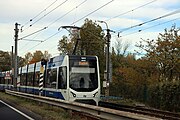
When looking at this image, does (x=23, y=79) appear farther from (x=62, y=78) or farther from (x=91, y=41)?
(x=91, y=41)

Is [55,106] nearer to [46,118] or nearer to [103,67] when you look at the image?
[46,118]

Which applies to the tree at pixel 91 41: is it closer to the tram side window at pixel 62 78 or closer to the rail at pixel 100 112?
the tram side window at pixel 62 78

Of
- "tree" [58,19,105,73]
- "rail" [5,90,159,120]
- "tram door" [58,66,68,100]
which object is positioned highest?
"tree" [58,19,105,73]

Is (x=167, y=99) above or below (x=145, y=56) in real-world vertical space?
below

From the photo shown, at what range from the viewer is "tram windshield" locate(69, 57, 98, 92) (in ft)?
74.0

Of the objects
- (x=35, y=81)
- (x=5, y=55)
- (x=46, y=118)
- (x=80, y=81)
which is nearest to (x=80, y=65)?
(x=80, y=81)

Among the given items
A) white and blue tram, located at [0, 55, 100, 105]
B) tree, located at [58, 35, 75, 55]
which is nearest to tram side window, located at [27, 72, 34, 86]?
white and blue tram, located at [0, 55, 100, 105]

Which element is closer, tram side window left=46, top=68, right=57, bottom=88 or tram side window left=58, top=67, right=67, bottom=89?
tram side window left=58, top=67, right=67, bottom=89

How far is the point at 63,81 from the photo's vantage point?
75.2 feet

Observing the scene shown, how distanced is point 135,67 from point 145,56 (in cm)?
354

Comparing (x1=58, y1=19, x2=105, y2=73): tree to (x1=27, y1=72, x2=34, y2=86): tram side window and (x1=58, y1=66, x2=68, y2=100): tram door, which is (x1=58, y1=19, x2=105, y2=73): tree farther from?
(x1=58, y1=66, x2=68, y2=100): tram door

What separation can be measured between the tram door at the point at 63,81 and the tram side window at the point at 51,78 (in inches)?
41.2

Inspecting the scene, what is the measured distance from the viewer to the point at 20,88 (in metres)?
41.1

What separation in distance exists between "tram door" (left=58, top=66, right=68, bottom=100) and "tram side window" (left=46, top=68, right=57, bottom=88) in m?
1.05
